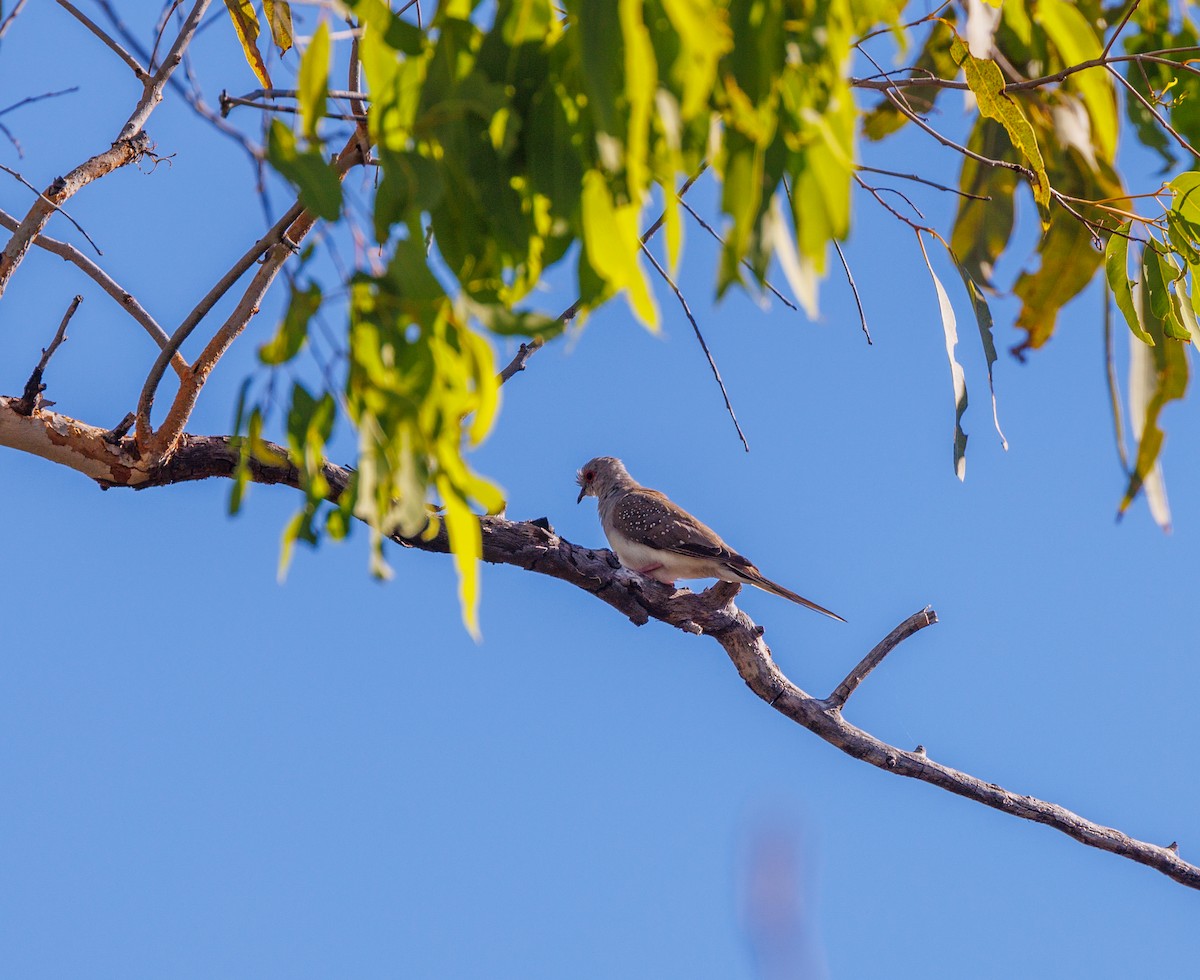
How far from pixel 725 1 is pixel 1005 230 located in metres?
2.74

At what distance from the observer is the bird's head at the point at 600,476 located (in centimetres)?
700

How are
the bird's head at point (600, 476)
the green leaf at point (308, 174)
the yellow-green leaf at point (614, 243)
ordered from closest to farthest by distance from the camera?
the yellow-green leaf at point (614, 243) < the green leaf at point (308, 174) < the bird's head at point (600, 476)

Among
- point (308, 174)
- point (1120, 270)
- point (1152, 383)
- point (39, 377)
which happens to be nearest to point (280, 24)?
point (39, 377)

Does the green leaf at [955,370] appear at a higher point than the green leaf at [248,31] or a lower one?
lower

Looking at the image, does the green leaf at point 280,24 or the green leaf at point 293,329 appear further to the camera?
the green leaf at point 280,24

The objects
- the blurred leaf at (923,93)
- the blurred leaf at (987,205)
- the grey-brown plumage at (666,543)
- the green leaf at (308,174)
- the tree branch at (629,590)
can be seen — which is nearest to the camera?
the green leaf at (308,174)

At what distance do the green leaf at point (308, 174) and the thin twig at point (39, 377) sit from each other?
4.84 ft

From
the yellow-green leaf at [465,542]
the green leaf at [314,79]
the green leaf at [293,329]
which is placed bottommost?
the yellow-green leaf at [465,542]

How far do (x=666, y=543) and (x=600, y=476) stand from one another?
139 centimetres

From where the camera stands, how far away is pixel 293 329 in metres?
1.70

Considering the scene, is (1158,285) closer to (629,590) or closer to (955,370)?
(955,370)

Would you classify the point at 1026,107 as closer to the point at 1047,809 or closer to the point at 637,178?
the point at 1047,809

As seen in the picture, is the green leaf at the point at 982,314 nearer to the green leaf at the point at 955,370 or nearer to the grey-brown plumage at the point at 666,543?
the green leaf at the point at 955,370

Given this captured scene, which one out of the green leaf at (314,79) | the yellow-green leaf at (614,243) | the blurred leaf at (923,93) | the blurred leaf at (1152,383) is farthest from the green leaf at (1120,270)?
the green leaf at (314,79)
